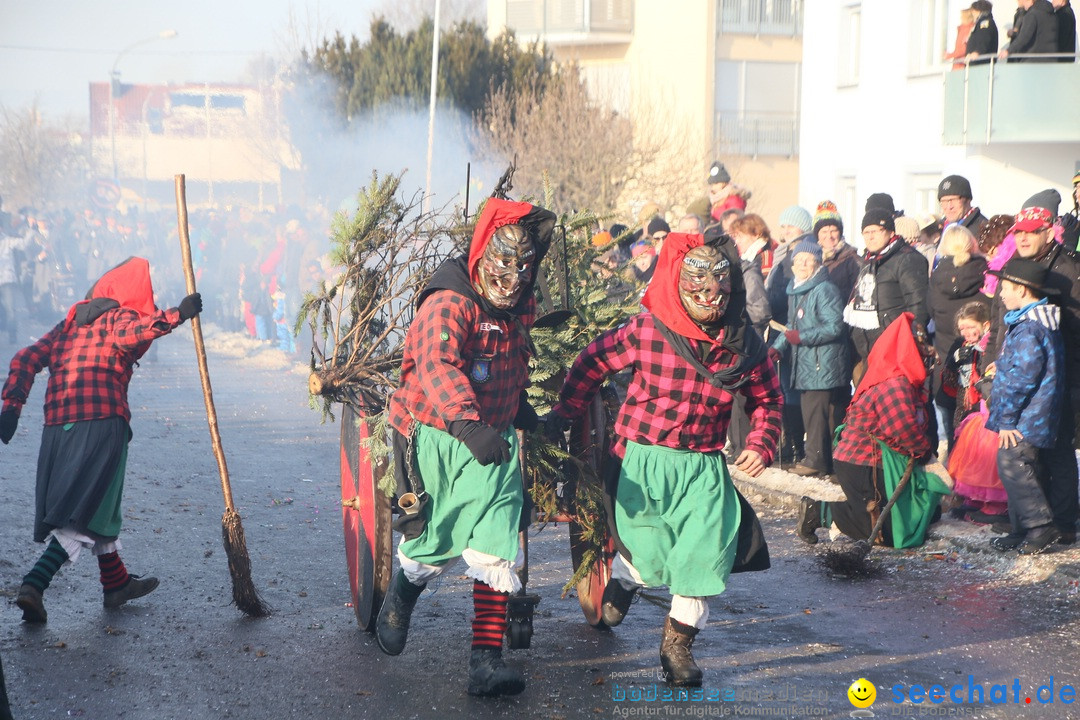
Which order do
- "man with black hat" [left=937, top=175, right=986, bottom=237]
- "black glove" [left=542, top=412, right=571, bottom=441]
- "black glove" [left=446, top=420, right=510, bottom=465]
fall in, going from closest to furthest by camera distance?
"black glove" [left=446, top=420, right=510, bottom=465], "black glove" [left=542, top=412, right=571, bottom=441], "man with black hat" [left=937, top=175, right=986, bottom=237]

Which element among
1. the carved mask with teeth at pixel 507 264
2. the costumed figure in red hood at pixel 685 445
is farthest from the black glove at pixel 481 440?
the costumed figure in red hood at pixel 685 445

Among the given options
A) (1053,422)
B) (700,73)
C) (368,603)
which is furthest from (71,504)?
(700,73)

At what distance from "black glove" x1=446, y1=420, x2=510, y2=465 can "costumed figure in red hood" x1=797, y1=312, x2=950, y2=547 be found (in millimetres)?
3375

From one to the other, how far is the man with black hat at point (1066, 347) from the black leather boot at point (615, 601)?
2.98m

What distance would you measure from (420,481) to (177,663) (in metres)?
1.30

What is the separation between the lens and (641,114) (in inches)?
1016

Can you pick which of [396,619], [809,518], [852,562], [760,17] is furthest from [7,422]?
[760,17]

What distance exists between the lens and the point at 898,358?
299 inches

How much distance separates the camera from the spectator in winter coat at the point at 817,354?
9.17 m

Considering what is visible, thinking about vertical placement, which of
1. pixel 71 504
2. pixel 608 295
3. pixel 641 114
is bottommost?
pixel 71 504

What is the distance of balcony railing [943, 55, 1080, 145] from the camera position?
1642 centimetres

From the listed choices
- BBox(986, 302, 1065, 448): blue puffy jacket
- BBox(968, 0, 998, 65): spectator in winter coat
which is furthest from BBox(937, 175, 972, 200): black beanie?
BBox(968, 0, 998, 65): spectator in winter coat

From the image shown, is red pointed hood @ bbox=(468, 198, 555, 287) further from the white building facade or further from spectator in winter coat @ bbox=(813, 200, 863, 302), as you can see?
the white building facade

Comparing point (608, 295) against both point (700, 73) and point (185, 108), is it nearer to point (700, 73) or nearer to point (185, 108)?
point (700, 73)
